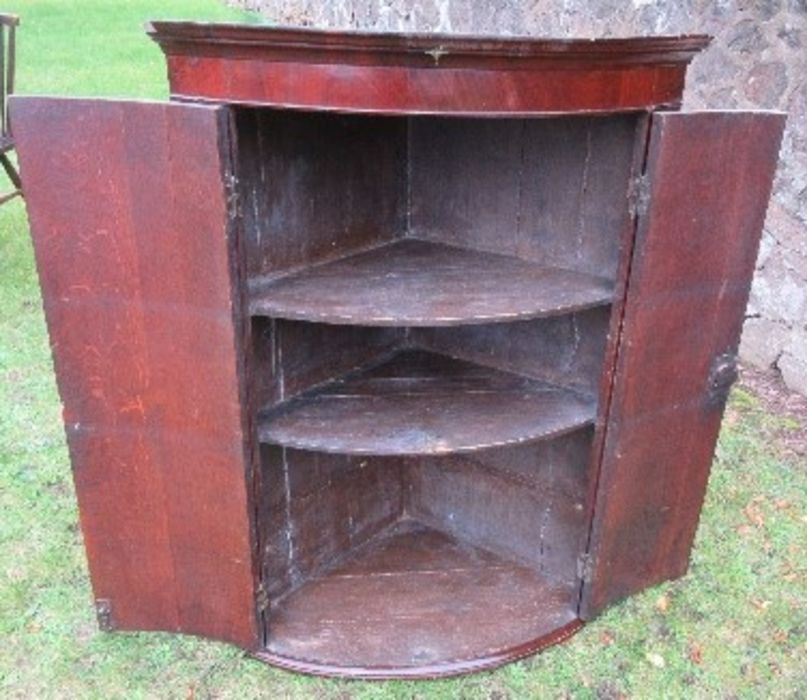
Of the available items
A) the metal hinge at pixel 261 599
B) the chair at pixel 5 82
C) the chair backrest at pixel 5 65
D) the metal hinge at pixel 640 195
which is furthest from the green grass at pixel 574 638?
the chair backrest at pixel 5 65

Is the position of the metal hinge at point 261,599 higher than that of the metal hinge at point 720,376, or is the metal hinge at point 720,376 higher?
the metal hinge at point 720,376

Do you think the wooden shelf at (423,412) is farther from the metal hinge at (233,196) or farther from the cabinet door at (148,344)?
the metal hinge at (233,196)

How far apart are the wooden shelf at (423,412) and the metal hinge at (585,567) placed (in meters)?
0.42

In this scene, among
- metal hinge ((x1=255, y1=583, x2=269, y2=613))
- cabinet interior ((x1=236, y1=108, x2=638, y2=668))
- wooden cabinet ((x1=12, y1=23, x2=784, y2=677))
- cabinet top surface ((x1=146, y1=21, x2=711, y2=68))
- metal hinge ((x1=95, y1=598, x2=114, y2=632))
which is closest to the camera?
Result: cabinet top surface ((x1=146, y1=21, x2=711, y2=68))

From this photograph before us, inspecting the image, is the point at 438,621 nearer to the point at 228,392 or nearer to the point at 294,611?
the point at 294,611

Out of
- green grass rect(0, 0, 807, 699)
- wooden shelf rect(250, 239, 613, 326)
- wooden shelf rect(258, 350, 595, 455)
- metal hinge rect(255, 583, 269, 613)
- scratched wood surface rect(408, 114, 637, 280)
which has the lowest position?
green grass rect(0, 0, 807, 699)

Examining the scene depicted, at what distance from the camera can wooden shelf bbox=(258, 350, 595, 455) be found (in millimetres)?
2096

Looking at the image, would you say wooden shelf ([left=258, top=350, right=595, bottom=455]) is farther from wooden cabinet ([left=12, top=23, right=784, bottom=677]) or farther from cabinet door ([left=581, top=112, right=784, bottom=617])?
cabinet door ([left=581, top=112, right=784, bottom=617])

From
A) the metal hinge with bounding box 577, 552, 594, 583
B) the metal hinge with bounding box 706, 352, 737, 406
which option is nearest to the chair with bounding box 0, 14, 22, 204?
the metal hinge with bounding box 577, 552, 594, 583

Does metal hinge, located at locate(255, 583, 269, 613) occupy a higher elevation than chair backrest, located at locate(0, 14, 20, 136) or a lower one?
lower

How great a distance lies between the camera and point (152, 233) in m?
1.84

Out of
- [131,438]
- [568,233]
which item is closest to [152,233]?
[131,438]

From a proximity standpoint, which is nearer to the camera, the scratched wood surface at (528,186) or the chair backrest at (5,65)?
the scratched wood surface at (528,186)

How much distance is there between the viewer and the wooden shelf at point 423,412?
6.88 ft
